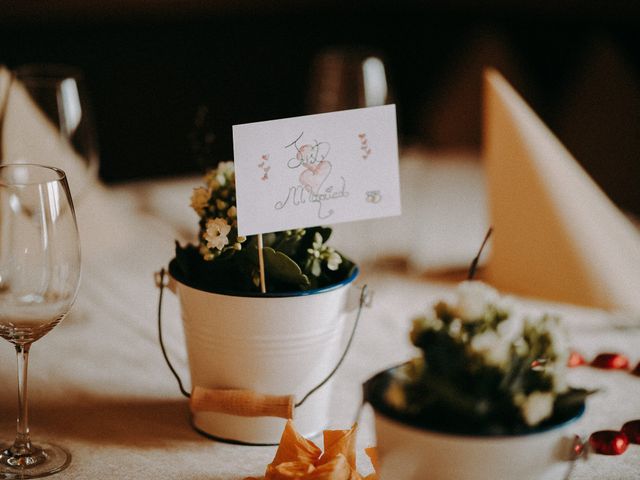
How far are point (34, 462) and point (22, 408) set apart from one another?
2.1 inches

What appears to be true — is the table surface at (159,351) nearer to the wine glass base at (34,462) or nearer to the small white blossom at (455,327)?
the wine glass base at (34,462)

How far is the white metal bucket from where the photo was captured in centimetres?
81

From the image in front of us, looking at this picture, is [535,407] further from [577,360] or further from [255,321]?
[577,360]

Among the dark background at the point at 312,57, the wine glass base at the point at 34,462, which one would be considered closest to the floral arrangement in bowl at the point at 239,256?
the wine glass base at the point at 34,462

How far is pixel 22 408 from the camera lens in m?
0.79

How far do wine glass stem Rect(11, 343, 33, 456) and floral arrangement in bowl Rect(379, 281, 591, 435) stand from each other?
1.20 ft

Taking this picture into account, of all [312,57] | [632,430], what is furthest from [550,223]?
[312,57]

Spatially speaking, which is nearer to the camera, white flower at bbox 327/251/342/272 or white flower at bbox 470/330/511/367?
white flower at bbox 470/330/511/367

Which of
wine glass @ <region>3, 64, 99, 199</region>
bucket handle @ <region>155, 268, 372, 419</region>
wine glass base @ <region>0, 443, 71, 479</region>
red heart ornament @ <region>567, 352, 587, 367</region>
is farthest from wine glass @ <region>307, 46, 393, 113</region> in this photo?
wine glass base @ <region>0, 443, 71, 479</region>

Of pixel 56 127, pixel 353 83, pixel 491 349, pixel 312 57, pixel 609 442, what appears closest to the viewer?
pixel 491 349

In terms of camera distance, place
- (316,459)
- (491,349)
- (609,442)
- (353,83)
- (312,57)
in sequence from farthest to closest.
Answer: (312,57) → (353,83) → (609,442) → (316,459) → (491,349)

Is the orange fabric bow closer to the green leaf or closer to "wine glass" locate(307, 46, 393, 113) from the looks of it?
the green leaf

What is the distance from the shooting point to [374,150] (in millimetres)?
835

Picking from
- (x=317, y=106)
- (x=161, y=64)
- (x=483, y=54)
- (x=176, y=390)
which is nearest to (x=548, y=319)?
(x=176, y=390)
